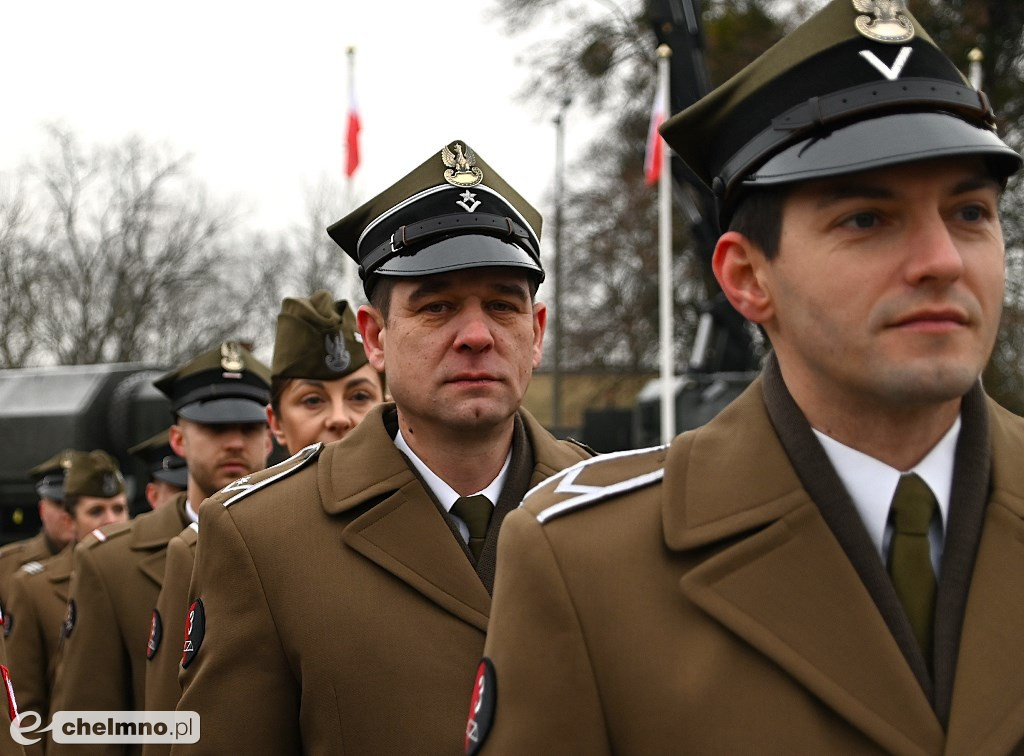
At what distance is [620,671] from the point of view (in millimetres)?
2061

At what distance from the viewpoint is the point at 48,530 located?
1005cm

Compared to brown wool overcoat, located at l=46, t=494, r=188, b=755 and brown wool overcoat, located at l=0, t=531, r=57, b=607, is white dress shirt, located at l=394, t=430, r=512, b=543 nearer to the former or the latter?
brown wool overcoat, located at l=46, t=494, r=188, b=755

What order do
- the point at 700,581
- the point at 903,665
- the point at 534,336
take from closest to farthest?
the point at 903,665 < the point at 700,581 < the point at 534,336

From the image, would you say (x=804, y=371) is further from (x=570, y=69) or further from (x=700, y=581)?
(x=570, y=69)

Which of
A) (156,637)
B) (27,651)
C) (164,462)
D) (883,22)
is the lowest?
(27,651)

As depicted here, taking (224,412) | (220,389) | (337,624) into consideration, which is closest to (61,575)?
(220,389)

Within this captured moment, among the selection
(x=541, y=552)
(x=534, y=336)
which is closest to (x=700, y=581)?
(x=541, y=552)

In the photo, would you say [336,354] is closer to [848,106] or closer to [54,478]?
[848,106]

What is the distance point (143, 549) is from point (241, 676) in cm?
262

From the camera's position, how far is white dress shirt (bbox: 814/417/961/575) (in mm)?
2104

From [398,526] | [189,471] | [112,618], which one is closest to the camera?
[398,526]

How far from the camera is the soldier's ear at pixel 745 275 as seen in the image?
7.25ft

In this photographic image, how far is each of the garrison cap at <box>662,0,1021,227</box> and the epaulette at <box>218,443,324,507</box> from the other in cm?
154

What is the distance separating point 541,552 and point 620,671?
→ 0.22 m
